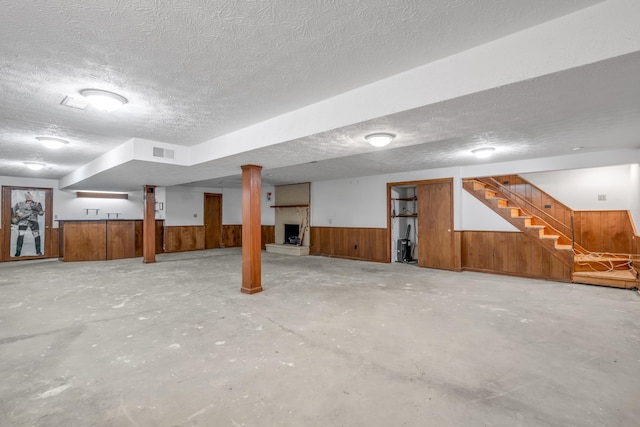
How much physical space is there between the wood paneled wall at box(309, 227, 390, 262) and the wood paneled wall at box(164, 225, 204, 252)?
437 centimetres

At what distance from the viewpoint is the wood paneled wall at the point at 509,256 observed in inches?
241

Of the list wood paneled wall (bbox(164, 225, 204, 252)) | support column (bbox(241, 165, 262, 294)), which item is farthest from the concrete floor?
wood paneled wall (bbox(164, 225, 204, 252))

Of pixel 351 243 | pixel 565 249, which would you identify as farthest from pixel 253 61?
pixel 351 243

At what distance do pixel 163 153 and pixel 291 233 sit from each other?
6479 mm

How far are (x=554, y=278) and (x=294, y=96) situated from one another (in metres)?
6.25

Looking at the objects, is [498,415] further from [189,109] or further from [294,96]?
[189,109]

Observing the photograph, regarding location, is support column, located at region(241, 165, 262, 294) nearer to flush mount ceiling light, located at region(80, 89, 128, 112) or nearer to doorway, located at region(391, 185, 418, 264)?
flush mount ceiling light, located at region(80, 89, 128, 112)

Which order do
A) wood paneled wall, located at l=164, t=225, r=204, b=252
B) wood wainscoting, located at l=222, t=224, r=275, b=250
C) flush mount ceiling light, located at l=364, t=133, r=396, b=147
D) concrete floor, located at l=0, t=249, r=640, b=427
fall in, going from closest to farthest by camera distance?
concrete floor, located at l=0, t=249, r=640, b=427 → flush mount ceiling light, located at l=364, t=133, r=396, b=147 → wood paneled wall, located at l=164, t=225, r=204, b=252 → wood wainscoting, located at l=222, t=224, r=275, b=250

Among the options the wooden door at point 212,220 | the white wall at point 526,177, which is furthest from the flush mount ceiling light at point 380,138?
the wooden door at point 212,220

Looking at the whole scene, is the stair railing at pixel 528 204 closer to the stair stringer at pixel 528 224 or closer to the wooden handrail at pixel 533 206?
the wooden handrail at pixel 533 206

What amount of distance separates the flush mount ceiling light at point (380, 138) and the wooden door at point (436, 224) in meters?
4.27

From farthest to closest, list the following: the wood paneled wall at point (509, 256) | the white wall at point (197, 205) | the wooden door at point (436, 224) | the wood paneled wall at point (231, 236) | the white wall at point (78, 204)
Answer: the wood paneled wall at point (231, 236) → the white wall at point (197, 205) → the white wall at point (78, 204) → the wooden door at point (436, 224) → the wood paneled wall at point (509, 256)

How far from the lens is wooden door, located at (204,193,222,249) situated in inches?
456

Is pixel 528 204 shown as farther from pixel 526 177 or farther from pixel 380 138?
pixel 380 138
